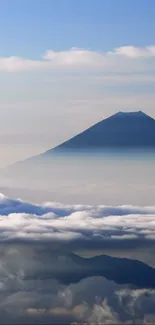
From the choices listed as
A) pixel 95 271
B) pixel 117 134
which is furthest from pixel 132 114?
pixel 95 271

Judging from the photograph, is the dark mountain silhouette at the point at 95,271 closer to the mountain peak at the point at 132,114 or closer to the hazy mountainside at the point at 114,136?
the hazy mountainside at the point at 114,136

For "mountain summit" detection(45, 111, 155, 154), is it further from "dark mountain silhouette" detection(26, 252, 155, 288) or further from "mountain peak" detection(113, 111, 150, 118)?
"dark mountain silhouette" detection(26, 252, 155, 288)

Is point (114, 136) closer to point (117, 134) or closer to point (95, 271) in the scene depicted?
point (117, 134)

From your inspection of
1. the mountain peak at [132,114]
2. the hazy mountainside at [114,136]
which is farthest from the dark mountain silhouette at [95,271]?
the mountain peak at [132,114]

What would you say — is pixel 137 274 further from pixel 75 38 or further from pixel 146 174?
pixel 75 38

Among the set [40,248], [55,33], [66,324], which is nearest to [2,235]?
[40,248]
